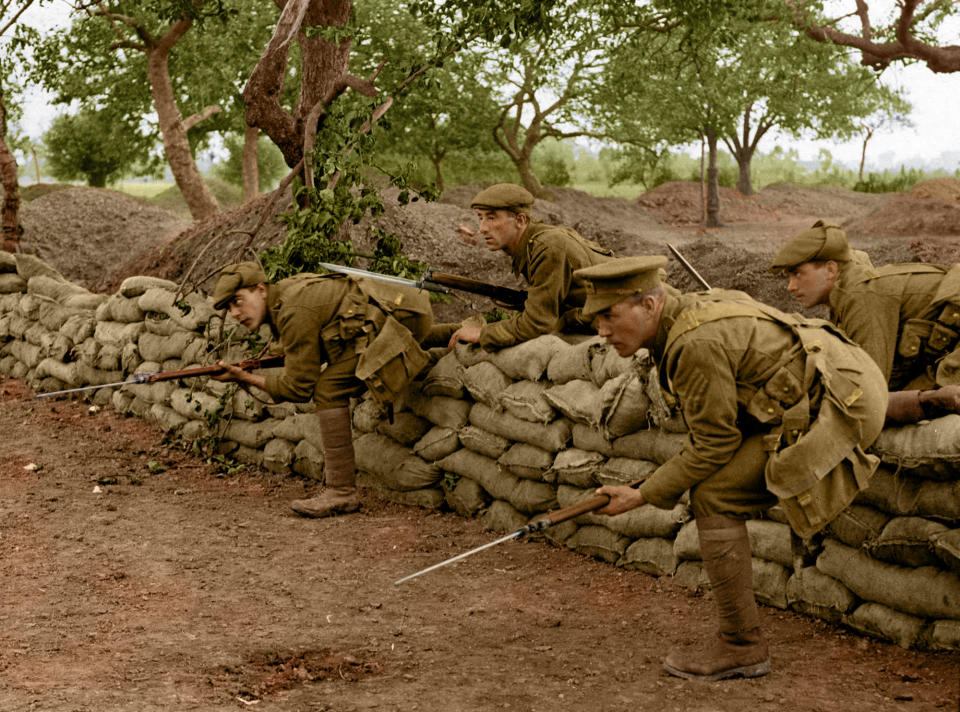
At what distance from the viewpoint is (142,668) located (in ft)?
11.6

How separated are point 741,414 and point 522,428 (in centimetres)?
174

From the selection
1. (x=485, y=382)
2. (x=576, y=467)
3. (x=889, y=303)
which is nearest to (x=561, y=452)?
(x=576, y=467)

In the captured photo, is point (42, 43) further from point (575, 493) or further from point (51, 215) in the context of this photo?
point (575, 493)

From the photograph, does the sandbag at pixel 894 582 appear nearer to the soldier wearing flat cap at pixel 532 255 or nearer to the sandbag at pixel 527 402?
the sandbag at pixel 527 402

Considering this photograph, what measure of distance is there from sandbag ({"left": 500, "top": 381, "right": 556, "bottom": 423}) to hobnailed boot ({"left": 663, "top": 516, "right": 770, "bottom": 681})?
1.49m

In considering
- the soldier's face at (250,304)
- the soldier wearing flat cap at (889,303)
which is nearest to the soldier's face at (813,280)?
the soldier wearing flat cap at (889,303)

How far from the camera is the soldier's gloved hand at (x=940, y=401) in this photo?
11.2ft

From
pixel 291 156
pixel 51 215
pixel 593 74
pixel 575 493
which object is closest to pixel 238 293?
pixel 575 493

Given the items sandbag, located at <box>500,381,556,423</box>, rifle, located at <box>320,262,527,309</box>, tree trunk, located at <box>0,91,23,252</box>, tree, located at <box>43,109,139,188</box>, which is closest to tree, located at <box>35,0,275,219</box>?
tree trunk, located at <box>0,91,23,252</box>

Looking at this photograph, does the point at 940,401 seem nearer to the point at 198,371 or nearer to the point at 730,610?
the point at 730,610

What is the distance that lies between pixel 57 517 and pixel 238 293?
1542mm

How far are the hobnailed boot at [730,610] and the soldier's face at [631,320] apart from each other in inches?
24.8

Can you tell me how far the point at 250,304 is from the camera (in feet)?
17.2

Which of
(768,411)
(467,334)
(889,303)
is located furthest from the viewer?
(467,334)
